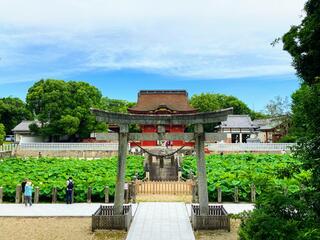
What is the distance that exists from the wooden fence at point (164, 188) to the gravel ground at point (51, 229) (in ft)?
22.7

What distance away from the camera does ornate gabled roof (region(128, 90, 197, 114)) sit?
Answer: 4503 cm

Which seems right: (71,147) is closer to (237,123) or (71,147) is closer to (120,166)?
(237,123)

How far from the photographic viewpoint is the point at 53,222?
14.2m

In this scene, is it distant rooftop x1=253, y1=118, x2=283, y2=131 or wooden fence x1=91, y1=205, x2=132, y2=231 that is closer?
wooden fence x1=91, y1=205, x2=132, y2=231

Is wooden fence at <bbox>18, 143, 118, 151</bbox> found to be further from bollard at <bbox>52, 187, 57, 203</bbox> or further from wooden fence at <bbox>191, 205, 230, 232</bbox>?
wooden fence at <bbox>191, 205, 230, 232</bbox>

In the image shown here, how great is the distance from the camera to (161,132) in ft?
44.2

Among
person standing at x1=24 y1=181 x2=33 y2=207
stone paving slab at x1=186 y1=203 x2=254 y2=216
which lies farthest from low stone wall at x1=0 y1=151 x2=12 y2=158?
stone paving slab at x1=186 y1=203 x2=254 y2=216

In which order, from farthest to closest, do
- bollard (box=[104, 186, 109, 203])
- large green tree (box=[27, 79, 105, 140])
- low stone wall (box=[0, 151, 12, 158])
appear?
large green tree (box=[27, 79, 105, 140]), low stone wall (box=[0, 151, 12, 158]), bollard (box=[104, 186, 109, 203])

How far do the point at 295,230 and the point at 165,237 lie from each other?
568 cm

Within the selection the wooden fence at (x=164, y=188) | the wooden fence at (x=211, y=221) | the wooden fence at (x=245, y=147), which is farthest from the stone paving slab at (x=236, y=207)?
the wooden fence at (x=245, y=147)

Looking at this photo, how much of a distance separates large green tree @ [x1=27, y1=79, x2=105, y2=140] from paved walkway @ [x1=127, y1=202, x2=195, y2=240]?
108ft

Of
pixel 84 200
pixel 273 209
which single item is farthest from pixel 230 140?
pixel 273 209

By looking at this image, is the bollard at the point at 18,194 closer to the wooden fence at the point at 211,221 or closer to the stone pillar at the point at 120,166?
the stone pillar at the point at 120,166

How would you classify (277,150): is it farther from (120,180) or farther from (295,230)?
(295,230)
